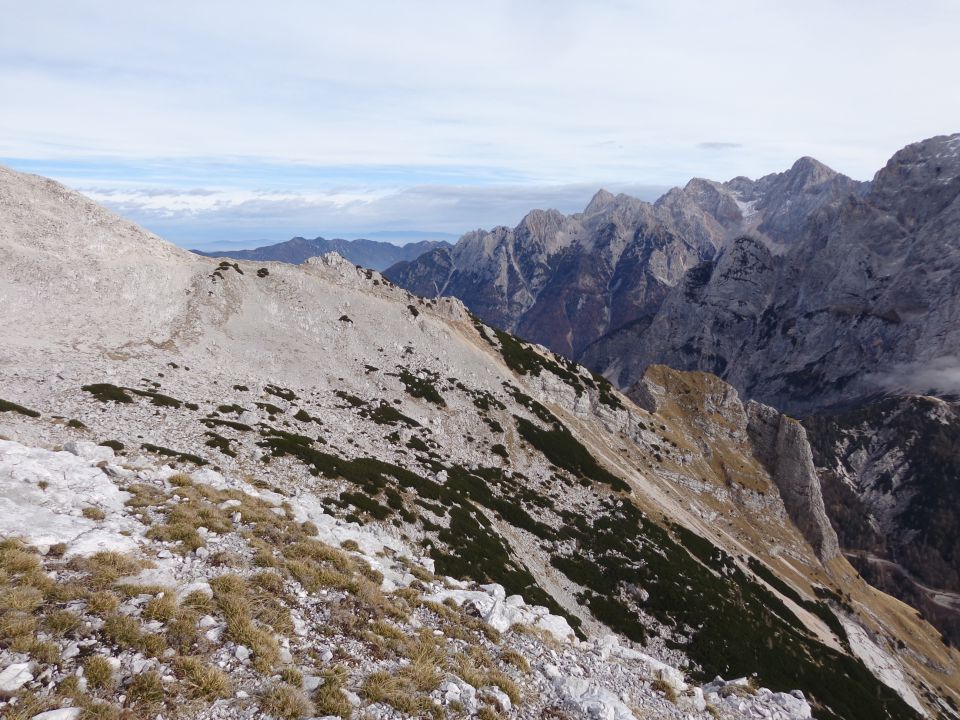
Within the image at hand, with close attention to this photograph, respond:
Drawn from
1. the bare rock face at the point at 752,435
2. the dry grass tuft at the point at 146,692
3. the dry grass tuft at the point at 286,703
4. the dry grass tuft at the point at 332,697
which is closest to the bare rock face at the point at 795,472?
the bare rock face at the point at 752,435

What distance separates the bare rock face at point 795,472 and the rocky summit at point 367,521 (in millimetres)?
540

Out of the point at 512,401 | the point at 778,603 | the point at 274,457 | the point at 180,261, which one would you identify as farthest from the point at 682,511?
the point at 180,261

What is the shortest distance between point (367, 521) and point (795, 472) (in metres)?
110

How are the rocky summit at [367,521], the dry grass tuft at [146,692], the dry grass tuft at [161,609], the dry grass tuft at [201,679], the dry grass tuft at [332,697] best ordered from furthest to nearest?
the rocky summit at [367,521], the dry grass tuft at [161,609], the dry grass tuft at [332,697], the dry grass tuft at [201,679], the dry grass tuft at [146,692]

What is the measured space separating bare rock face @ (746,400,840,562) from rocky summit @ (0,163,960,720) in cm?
54

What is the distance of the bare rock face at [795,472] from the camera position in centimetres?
10306

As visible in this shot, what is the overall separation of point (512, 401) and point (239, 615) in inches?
2395

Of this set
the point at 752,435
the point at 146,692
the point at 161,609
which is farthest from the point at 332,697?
the point at 752,435

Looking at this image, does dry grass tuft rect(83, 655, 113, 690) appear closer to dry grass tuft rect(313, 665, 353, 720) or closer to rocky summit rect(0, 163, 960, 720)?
rocky summit rect(0, 163, 960, 720)

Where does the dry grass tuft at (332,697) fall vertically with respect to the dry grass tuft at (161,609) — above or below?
below

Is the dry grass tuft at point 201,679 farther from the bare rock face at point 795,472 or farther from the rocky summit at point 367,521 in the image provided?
the bare rock face at point 795,472

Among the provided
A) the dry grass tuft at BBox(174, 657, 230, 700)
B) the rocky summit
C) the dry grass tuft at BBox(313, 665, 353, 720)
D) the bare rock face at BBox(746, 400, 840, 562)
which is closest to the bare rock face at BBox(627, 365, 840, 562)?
the bare rock face at BBox(746, 400, 840, 562)

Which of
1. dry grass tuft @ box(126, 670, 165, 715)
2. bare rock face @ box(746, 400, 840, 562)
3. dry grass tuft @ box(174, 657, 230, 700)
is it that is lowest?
bare rock face @ box(746, 400, 840, 562)

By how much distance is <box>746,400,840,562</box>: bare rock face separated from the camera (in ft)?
338
